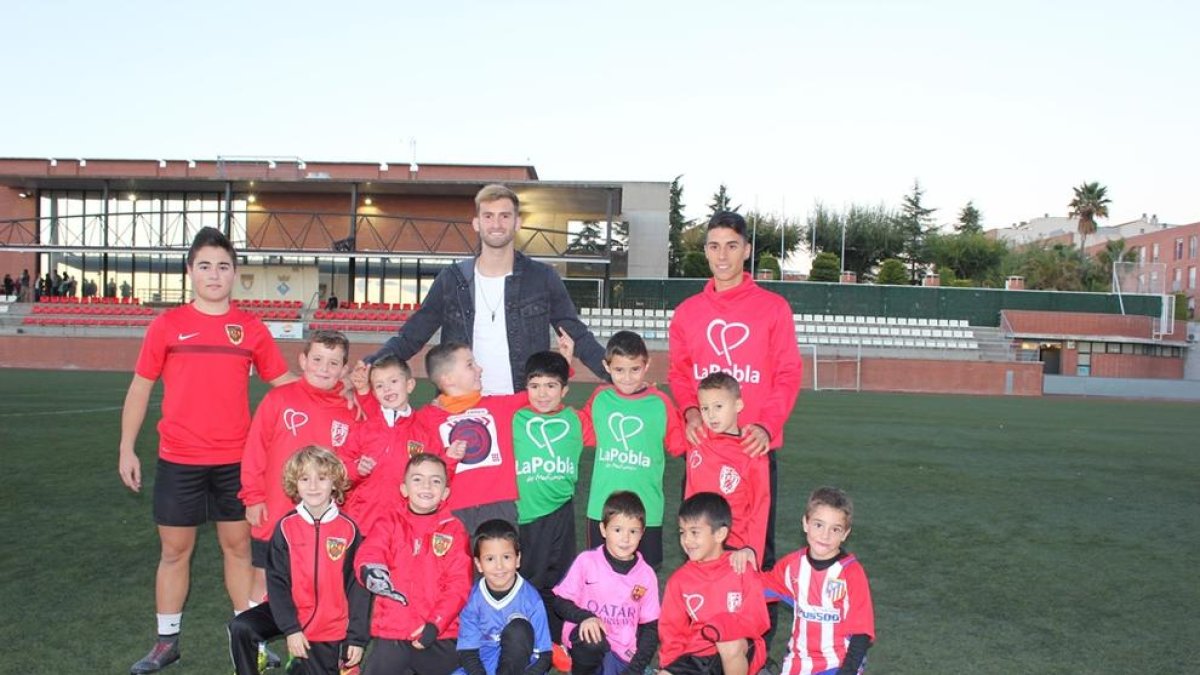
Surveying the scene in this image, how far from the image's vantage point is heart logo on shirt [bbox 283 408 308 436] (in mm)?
4184

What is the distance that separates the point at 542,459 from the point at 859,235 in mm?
54391

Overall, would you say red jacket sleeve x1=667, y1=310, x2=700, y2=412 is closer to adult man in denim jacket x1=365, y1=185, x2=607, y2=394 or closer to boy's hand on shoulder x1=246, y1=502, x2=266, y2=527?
adult man in denim jacket x1=365, y1=185, x2=607, y2=394

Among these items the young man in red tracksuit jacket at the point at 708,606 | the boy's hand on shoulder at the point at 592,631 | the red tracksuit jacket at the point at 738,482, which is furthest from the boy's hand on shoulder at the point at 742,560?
the boy's hand on shoulder at the point at 592,631

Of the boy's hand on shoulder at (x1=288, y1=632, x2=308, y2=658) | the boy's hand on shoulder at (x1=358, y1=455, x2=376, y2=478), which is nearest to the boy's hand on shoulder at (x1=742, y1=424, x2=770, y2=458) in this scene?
the boy's hand on shoulder at (x1=358, y1=455, x2=376, y2=478)

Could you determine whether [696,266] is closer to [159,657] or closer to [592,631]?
[592,631]

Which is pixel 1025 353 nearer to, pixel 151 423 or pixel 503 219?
pixel 151 423

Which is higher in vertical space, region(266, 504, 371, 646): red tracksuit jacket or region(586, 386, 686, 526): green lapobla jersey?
region(586, 386, 686, 526): green lapobla jersey

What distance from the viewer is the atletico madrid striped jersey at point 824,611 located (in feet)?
11.9

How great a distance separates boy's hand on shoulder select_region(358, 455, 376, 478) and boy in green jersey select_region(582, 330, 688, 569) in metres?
1.06

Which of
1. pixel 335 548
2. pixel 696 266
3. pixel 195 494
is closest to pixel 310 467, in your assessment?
pixel 335 548

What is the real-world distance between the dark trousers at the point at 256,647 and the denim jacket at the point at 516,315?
138 centimetres

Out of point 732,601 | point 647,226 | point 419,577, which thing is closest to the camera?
point 732,601

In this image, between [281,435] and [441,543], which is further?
[281,435]

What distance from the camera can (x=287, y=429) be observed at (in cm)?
418
